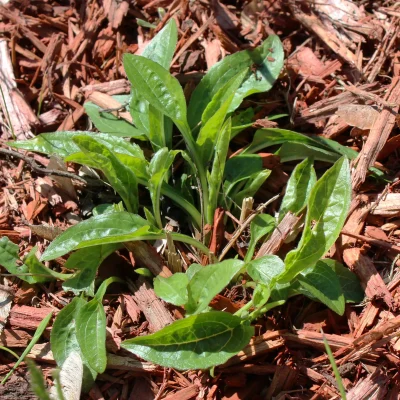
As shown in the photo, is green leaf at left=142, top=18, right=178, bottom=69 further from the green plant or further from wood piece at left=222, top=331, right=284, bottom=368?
wood piece at left=222, top=331, right=284, bottom=368

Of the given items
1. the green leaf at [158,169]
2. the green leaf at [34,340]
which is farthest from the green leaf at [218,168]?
the green leaf at [34,340]

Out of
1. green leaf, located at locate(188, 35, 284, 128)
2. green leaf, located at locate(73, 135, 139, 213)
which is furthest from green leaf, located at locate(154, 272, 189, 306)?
green leaf, located at locate(188, 35, 284, 128)

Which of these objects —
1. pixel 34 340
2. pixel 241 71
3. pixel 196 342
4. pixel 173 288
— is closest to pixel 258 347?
pixel 196 342

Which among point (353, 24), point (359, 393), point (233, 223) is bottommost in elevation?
point (359, 393)

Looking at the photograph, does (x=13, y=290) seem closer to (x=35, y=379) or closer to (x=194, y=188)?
(x=194, y=188)

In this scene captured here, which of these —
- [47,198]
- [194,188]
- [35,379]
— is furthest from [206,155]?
[35,379]

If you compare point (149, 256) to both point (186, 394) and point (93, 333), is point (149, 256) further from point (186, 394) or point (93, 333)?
point (186, 394)
